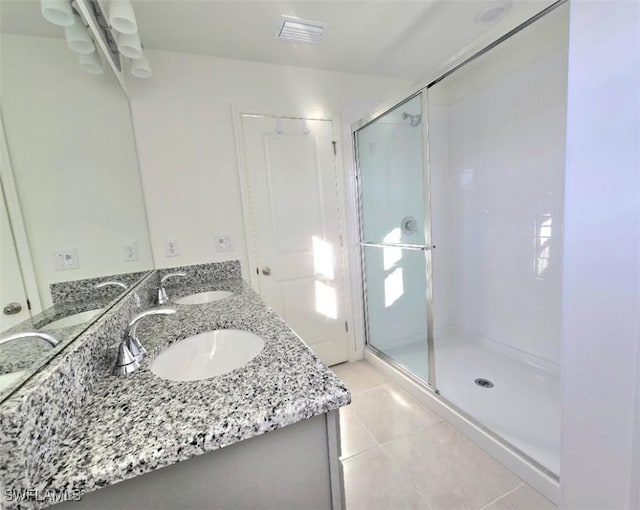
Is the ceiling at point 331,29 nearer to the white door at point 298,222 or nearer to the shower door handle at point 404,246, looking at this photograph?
the white door at point 298,222

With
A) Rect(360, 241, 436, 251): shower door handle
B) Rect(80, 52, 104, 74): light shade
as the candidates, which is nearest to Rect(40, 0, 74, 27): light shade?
Rect(80, 52, 104, 74): light shade

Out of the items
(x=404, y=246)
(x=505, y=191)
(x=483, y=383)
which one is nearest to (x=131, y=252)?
(x=404, y=246)

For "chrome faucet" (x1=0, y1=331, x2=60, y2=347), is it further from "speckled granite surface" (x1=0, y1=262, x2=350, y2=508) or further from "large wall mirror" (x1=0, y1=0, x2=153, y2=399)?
"speckled granite surface" (x1=0, y1=262, x2=350, y2=508)

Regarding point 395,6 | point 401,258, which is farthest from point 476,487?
point 395,6

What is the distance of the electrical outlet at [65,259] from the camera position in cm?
80

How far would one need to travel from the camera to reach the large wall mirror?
607mm

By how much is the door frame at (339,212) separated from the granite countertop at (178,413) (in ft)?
4.43

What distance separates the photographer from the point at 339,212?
2400mm

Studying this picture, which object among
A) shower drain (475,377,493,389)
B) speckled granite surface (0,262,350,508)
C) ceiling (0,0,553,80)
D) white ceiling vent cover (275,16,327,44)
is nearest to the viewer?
speckled granite surface (0,262,350,508)

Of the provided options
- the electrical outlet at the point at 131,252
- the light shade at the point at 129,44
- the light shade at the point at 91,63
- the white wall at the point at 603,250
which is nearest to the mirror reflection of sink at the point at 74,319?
the electrical outlet at the point at 131,252

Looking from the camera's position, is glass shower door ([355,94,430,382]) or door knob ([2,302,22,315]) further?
glass shower door ([355,94,430,382])

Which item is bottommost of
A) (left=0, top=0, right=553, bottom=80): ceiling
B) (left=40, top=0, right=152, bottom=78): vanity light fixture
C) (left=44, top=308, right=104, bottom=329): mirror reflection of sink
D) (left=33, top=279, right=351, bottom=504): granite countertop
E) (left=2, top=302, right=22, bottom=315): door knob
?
(left=33, top=279, right=351, bottom=504): granite countertop

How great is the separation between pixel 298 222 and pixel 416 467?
1.70 m

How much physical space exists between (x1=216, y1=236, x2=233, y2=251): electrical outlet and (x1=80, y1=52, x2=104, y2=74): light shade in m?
1.09
